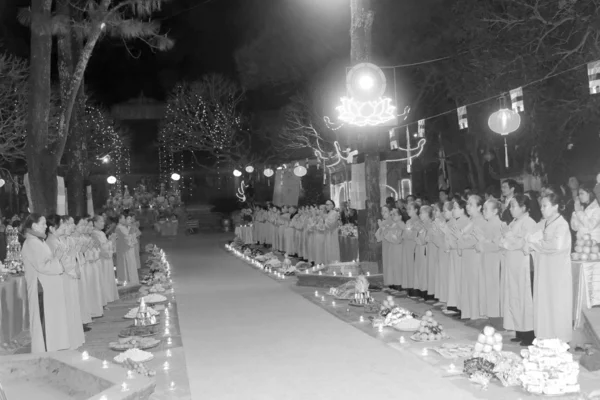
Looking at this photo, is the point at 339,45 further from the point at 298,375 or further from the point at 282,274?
the point at 298,375

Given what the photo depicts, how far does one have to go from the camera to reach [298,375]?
6734 millimetres

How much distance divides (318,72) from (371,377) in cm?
2257

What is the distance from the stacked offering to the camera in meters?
5.70

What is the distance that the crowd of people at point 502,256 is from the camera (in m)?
7.18

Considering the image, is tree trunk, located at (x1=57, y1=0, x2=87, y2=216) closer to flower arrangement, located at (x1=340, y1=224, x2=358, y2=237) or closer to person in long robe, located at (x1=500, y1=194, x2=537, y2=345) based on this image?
flower arrangement, located at (x1=340, y1=224, x2=358, y2=237)

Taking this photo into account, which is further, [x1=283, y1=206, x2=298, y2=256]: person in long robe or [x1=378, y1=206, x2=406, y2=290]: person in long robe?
[x1=283, y1=206, x2=298, y2=256]: person in long robe

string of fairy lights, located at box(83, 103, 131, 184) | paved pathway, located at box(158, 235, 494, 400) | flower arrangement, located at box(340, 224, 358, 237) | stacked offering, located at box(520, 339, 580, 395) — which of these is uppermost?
string of fairy lights, located at box(83, 103, 131, 184)

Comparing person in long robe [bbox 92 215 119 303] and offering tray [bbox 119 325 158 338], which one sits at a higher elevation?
person in long robe [bbox 92 215 119 303]

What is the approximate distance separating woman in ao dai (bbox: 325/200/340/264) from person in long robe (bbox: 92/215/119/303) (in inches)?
237

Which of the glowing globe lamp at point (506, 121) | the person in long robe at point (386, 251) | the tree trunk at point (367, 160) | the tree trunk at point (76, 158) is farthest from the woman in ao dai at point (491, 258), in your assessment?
the tree trunk at point (76, 158)

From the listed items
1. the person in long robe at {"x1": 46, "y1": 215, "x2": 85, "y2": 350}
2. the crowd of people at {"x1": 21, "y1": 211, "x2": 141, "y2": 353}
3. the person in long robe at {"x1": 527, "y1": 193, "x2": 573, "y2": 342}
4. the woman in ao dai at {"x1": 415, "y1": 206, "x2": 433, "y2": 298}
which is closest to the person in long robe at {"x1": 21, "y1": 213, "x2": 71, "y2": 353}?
the crowd of people at {"x1": 21, "y1": 211, "x2": 141, "y2": 353}

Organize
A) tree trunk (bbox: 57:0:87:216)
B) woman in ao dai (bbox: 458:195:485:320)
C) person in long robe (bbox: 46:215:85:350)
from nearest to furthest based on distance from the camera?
1. person in long robe (bbox: 46:215:85:350)
2. woman in ao dai (bbox: 458:195:485:320)
3. tree trunk (bbox: 57:0:87:216)

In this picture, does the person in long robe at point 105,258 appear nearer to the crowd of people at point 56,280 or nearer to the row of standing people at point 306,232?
the crowd of people at point 56,280

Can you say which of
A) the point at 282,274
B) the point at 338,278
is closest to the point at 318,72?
the point at 282,274
